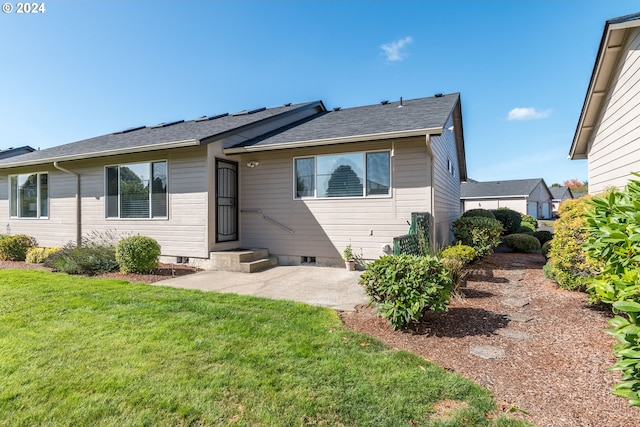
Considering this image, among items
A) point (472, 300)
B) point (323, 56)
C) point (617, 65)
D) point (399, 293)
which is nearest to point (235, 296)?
point (399, 293)

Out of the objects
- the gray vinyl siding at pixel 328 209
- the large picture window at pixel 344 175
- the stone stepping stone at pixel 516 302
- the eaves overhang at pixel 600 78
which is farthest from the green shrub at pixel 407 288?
the eaves overhang at pixel 600 78

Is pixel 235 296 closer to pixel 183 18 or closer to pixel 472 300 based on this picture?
pixel 472 300

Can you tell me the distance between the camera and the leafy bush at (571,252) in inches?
199

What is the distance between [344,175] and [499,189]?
30.2m

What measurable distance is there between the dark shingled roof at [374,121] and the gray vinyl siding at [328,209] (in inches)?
14.1

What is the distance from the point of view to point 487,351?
3.27 meters

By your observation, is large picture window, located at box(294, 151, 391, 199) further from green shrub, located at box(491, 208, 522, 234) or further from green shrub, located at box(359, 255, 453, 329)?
green shrub, located at box(491, 208, 522, 234)

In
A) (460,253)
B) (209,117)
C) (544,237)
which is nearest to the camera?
(460,253)

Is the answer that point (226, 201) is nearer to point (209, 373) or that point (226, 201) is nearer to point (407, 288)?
point (407, 288)

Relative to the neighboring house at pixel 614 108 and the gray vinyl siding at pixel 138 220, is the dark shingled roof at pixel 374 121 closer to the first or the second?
the gray vinyl siding at pixel 138 220

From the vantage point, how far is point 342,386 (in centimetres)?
255

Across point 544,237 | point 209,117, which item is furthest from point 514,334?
point 209,117

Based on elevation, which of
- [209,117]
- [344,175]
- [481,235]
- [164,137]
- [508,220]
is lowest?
[481,235]

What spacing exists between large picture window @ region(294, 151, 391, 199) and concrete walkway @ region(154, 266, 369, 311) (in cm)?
201
